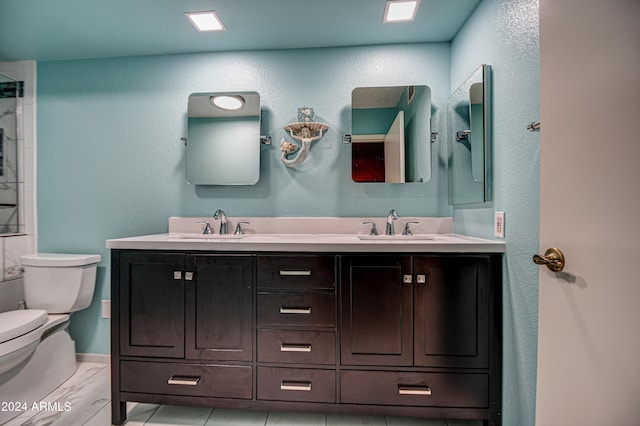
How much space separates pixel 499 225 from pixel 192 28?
2.06 metres

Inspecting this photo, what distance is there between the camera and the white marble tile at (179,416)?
4.70 feet

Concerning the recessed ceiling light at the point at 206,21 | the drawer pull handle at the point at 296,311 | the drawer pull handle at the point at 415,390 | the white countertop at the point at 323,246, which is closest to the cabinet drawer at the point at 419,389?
the drawer pull handle at the point at 415,390

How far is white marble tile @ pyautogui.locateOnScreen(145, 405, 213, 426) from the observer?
1434 mm

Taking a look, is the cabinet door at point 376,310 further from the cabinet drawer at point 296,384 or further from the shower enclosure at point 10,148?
the shower enclosure at point 10,148

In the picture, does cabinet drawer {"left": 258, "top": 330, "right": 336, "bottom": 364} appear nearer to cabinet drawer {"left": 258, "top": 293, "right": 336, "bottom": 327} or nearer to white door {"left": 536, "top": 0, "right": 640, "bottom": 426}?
cabinet drawer {"left": 258, "top": 293, "right": 336, "bottom": 327}

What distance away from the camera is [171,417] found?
1.47 meters

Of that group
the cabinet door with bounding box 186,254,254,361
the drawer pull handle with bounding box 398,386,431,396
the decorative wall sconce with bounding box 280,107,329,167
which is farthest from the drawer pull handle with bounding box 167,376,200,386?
the decorative wall sconce with bounding box 280,107,329,167

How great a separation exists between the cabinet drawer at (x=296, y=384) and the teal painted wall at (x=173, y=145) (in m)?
0.95

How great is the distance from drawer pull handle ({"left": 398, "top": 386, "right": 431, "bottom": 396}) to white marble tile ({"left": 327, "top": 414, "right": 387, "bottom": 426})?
0.27 metres

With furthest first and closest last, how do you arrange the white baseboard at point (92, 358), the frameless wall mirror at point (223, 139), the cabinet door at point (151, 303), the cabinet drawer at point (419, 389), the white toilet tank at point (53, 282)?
the white baseboard at point (92, 358), the frameless wall mirror at point (223, 139), the white toilet tank at point (53, 282), the cabinet door at point (151, 303), the cabinet drawer at point (419, 389)

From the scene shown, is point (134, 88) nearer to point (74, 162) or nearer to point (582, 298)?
point (74, 162)

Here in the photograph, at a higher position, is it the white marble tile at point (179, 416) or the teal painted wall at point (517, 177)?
the teal painted wall at point (517, 177)

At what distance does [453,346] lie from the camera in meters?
1.30

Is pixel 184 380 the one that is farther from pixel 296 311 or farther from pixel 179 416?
pixel 296 311
